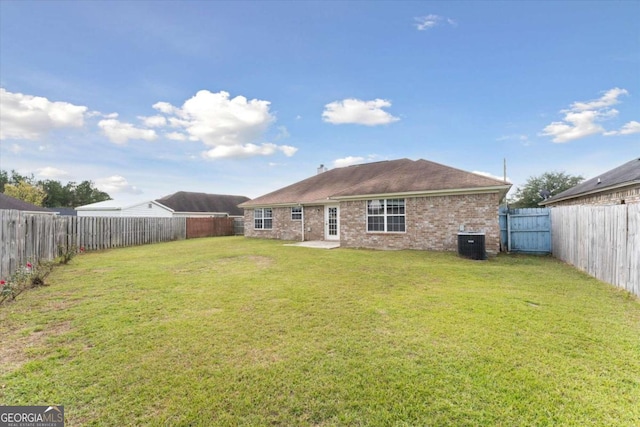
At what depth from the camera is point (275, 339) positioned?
3.55 metres

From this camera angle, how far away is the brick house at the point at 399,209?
11.0 metres

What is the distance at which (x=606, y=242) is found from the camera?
6.35 meters

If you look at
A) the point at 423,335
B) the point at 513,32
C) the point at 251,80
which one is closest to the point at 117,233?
the point at 251,80

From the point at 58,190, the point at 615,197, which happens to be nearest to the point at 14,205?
the point at 615,197

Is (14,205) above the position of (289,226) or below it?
above

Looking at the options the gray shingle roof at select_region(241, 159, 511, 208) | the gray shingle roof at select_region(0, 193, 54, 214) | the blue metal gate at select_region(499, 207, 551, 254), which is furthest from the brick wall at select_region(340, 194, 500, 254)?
the gray shingle roof at select_region(0, 193, 54, 214)

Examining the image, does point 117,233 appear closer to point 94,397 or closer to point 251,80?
point 251,80

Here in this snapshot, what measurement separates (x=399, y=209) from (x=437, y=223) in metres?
1.79

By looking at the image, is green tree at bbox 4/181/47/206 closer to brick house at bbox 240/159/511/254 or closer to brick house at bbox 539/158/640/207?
brick house at bbox 240/159/511/254

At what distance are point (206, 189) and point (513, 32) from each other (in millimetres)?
33412

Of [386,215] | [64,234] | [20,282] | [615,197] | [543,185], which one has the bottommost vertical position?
[20,282]

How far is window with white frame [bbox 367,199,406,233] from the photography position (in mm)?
12648

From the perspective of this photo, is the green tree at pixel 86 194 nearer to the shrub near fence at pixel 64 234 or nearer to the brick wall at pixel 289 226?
the shrub near fence at pixel 64 234

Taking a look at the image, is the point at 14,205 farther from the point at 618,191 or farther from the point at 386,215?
the point at 618,191
